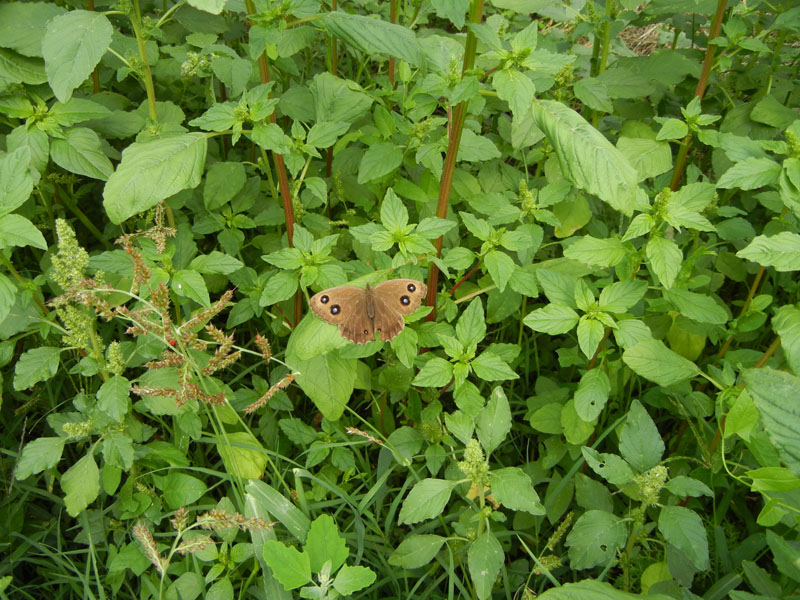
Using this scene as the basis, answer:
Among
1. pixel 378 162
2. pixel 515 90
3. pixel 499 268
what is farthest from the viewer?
pixel 378 162

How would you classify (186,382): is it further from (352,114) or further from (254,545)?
(352,114)

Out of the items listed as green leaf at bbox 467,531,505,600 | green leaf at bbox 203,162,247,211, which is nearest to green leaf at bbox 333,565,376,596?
green leaf at bbox 467,531,505,600

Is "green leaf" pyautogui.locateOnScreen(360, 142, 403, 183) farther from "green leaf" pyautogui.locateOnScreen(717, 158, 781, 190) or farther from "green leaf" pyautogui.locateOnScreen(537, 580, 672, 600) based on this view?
"green leaf" pyautogui.locateOnScreen(537, 580, 672, 600)

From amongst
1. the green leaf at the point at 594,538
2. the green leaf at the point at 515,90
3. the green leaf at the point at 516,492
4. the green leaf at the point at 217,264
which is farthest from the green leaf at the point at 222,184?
the green leaf at the point at 594,538

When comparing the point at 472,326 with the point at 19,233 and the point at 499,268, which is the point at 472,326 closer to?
the point at 499,268

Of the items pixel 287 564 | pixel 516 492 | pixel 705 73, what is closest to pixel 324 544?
pixel 287 564

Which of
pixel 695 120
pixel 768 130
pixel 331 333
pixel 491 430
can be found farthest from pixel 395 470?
pixel 768 130

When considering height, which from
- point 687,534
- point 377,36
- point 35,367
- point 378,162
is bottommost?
point 687,534
